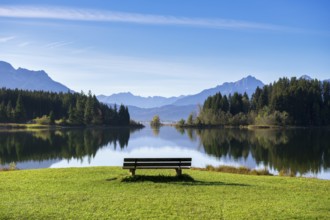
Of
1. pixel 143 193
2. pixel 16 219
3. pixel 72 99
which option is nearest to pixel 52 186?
pixel 143 193

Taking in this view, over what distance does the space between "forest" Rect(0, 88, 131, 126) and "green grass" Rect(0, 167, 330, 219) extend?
145 meters

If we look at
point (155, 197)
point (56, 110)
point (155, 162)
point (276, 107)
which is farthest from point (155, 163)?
point (56, 110)

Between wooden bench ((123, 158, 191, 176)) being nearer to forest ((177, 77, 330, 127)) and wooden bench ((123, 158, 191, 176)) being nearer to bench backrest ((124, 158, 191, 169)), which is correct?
bench backrest ((124, 158, 191, 169))

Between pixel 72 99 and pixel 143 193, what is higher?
pixel 72 99

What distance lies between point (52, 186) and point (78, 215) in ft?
21.9

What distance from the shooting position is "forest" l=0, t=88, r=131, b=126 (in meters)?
160

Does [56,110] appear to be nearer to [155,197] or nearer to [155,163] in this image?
[155,163]

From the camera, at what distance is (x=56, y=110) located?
180250 mm

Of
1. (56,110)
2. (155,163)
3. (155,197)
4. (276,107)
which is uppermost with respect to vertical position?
(276,107)

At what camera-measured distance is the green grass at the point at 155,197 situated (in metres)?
14.1

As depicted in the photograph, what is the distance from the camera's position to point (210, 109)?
573 ft

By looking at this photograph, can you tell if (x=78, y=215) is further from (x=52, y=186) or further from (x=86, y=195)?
(x=52, y=186)

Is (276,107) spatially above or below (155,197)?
above

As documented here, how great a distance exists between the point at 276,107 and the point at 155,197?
151 m
